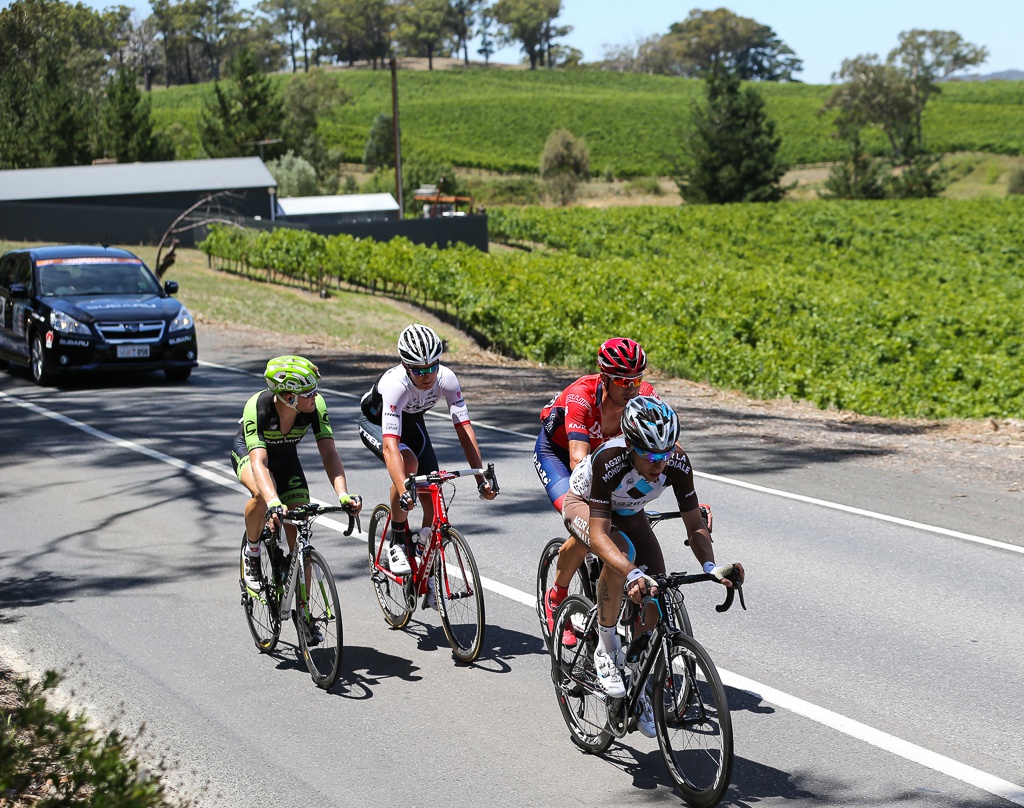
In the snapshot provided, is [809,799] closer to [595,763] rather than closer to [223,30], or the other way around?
[595,763]

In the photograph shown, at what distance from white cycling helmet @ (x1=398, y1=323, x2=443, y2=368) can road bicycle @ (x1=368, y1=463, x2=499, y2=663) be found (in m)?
0.65

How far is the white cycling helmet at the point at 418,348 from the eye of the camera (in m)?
6.70

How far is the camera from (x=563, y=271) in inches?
1353

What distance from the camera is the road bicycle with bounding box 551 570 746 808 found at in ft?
→ 15.3

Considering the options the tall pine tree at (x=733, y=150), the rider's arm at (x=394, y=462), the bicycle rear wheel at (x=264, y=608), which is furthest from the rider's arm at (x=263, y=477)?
the tall pine tree at (x=733, y=150)

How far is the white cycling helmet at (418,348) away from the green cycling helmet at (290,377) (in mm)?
591

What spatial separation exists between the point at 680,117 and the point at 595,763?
153m

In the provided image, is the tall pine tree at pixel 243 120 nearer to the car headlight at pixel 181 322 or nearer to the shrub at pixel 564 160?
the shrub at pixel 564 160

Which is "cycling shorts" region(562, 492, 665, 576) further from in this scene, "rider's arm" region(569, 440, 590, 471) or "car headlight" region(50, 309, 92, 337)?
"car headlight" region(50, 309, 92, 337)

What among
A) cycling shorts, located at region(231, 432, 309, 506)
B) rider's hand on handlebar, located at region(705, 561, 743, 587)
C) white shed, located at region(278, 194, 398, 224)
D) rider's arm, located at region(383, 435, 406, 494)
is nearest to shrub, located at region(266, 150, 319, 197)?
white shed, located at region(278, 194, 398, 224)

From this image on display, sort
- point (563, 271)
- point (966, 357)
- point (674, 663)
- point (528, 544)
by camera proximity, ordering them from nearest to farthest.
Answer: point (674, 663), point (528, 544), point (966, 357), point (563, 271)

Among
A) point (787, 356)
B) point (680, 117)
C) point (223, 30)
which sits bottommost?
point (787, 356)

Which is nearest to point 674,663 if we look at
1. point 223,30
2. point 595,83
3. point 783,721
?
point 783,721

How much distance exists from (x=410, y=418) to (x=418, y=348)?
68cm
